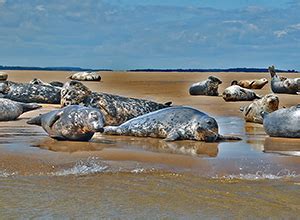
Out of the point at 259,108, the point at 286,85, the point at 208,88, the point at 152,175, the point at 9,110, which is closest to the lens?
the point at 152,175

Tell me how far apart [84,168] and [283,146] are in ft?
9.90

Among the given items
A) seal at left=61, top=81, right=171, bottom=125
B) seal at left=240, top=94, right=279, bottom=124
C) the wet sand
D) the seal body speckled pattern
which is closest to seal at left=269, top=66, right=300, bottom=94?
seal at left=240, top=94, right=279, bottom=124

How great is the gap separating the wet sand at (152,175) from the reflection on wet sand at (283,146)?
12 mm

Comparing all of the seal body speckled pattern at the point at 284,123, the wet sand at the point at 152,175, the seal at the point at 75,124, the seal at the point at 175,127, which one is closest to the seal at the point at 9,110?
the wet sand at the point at 152,175

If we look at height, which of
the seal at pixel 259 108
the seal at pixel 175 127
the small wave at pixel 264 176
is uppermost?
the seal at pixel 259 108

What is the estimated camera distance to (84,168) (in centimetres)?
539

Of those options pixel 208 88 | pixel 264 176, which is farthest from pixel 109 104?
pixel 208 88

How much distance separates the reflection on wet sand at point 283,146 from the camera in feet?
22.2

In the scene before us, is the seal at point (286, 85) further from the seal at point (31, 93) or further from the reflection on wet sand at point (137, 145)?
the reflection on wet sand at point (137, 145)

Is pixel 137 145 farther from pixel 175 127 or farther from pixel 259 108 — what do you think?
pixel 259 108

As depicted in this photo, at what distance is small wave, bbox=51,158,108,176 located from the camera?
519cm

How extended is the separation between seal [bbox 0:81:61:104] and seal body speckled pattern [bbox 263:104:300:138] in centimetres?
703

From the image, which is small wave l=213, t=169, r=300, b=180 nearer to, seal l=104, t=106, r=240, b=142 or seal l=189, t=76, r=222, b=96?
seal l=104, t=106, r=240, b=142

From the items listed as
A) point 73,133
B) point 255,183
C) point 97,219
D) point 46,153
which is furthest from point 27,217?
point 73,133
